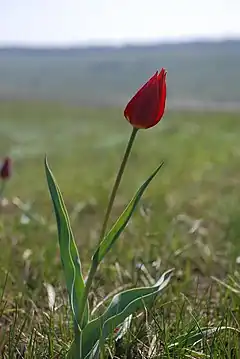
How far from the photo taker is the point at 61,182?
19.8 ft

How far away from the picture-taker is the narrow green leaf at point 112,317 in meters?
1.60

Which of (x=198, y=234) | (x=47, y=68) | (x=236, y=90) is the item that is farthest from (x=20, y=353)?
(x=47, y=68)

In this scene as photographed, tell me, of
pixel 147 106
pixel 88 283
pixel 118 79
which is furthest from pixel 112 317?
pixel 118 79

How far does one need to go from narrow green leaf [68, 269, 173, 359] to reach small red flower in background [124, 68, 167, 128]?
34 cm

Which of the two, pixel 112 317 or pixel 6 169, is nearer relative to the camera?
pixel 112 317

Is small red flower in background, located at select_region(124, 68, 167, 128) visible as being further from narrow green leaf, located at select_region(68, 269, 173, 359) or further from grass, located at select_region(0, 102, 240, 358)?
grass, located at select_region(0, 102, 240, 358)

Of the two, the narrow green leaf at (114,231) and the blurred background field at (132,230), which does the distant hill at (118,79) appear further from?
the narrow green leaf at (114,231)

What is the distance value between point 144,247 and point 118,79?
32398 millimetres

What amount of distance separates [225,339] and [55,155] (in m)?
7.54

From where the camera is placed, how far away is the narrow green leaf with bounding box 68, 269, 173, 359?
1598mm

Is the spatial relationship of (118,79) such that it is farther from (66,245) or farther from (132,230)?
(66,245)

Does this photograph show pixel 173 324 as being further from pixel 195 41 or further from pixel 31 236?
pixel 195 41

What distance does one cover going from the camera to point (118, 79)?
34938 mm

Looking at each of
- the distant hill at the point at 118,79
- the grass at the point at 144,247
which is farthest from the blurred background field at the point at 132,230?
A: the distant hill at the point at 118,79
